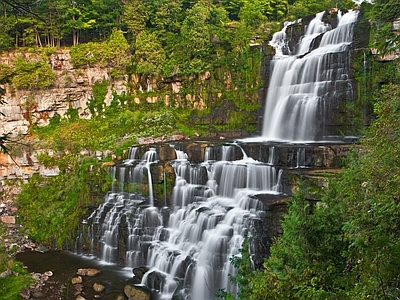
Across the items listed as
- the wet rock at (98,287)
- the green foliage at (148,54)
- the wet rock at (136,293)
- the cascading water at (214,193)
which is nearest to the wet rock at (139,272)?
the cascading water at (214,193)

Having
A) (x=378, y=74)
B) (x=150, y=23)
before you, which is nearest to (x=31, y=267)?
(x=378, y=74)

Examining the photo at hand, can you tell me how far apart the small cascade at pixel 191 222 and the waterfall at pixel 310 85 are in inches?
170

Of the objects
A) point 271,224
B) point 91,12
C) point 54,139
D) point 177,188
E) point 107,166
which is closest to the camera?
point 271,224

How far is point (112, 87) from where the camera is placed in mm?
25406

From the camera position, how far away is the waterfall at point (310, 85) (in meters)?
18.1

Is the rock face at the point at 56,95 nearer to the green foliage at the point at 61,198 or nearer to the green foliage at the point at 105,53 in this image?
the green foliage at the point at 105,53

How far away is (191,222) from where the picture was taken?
45.2 feet

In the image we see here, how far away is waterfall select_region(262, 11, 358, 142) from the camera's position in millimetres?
18125

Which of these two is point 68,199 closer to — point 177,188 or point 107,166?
point 107,166

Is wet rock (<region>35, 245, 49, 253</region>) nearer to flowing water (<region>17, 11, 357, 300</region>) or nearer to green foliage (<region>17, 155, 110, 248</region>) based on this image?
green foliage (<region>17, 155, 110, 248</region>)

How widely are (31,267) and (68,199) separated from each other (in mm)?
4273

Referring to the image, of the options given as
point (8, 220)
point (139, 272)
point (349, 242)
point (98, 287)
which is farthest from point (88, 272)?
point (349, 242)

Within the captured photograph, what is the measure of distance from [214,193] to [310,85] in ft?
26.9

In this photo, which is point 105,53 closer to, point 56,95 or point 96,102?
point 96,102
